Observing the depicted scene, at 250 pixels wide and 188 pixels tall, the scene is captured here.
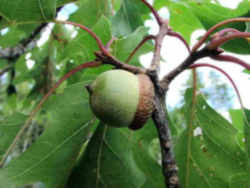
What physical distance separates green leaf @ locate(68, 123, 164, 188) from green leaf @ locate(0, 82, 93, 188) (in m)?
0.07

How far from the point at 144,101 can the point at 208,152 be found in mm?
660

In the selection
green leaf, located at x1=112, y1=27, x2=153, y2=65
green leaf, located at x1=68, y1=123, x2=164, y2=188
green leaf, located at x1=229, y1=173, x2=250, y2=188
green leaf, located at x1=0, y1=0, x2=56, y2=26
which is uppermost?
green leaf, located at x1=0, y1=0, x2=56, y2=26

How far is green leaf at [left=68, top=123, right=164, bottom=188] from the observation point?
146 cm

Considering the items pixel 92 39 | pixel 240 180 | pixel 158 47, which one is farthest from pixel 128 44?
pixel 240 180

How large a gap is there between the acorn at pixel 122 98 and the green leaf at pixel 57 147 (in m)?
0.41

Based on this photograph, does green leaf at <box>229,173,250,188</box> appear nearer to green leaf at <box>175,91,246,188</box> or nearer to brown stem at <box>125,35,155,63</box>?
green leaf at <box>175,91,246,188</box>

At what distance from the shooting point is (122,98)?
1109 mm

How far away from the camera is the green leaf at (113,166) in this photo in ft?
4.80

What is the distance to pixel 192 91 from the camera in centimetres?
168

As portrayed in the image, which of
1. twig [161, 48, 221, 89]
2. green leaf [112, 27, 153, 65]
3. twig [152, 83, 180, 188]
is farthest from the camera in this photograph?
green leaf [112, 27, 153, 65]

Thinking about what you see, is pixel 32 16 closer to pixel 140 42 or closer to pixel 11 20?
pixel 11 20

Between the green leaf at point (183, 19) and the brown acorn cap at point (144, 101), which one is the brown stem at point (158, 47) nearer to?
the brown acorn cap at point (144, 101)

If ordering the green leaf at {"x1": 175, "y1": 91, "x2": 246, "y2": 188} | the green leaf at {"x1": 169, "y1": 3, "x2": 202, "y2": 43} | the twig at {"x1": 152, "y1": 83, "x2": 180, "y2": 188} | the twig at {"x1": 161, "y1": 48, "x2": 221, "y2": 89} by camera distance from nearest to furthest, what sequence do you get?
the twig at {"x1": 152, "y1": 83, "x2": 180, "y2": 188}, the twig at {"x1": 161, "y1": 48, "x2": 221, "y2": 89}, the green leaf at {"x1": 175, "y1": 91, "x2": 246, "y2": 188}, the green leaf at {"x1": 169, "y1": 3, "x2": 202, "y2": 43}

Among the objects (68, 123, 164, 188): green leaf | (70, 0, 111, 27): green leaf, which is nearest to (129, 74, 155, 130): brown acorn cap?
(68, 123, 164, 188): green leaf
